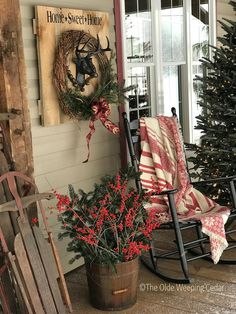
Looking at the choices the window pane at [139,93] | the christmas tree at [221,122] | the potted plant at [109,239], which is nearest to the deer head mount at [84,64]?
the window pane at [139,93]

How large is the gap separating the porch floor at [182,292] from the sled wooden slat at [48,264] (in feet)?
1.17

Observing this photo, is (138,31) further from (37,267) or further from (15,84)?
(37,267)

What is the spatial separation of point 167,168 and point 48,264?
143 centimetres

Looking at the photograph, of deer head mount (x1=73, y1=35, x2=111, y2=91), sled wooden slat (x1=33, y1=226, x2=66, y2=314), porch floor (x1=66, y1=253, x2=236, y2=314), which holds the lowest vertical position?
porch floor (x1=66, y1=253, x2=236, y2=314)

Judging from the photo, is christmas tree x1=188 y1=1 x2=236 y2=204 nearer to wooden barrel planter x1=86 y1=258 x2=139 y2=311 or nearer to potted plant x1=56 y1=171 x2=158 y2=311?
potted plant x1=56 y1=171 x2=158 y2=311

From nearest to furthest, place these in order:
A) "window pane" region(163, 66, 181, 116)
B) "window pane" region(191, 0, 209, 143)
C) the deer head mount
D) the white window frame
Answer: the deer head mount → the white window frame → "window pane" region(163, 66, 181, 116) → "window pane" region(191, 0, 209, 143)

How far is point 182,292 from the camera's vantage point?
3.18m

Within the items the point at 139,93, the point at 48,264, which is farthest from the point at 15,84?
the point at 139,93

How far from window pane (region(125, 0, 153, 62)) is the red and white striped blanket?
0.69 meters

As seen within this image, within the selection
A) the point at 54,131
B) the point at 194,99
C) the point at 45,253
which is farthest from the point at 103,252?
the point at 194,99

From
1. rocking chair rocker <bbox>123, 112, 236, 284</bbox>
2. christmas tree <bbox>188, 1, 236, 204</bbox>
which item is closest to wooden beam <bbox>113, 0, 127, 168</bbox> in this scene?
rocking chair rocker <bbox>123, 112, 236, 284</bbox>

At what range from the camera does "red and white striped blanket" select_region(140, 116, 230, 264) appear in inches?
143

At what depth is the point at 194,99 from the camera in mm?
5109

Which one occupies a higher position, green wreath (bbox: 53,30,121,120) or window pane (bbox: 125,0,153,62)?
window pane (bbox: 125,0,153,62)
